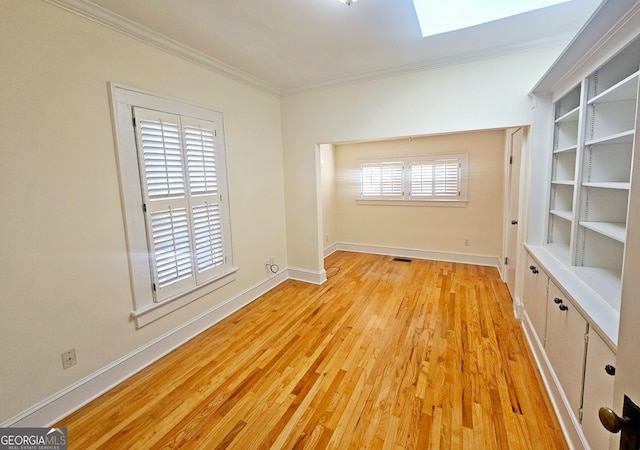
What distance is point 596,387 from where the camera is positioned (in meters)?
1.33

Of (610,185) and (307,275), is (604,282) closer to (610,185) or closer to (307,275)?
(610,185)

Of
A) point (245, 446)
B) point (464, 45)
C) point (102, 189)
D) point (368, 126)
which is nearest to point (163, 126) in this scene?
point (102, 189)

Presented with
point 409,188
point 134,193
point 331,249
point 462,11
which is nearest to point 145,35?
point 134,193

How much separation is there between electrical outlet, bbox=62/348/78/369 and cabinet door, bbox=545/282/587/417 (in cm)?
307

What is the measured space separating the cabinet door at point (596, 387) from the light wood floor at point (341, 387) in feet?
0.99

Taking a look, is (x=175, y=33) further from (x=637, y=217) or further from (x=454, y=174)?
(x=454, y=174)

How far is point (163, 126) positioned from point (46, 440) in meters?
2.27

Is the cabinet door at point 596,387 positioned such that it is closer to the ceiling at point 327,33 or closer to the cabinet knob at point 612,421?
the cabinet knob at point 612,421

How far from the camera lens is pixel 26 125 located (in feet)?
5.44

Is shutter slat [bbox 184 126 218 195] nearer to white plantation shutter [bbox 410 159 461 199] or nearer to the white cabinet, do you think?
the white cabinet

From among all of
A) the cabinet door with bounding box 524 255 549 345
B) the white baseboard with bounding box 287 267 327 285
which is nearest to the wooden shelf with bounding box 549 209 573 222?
the cabinet door with bounding box 524 255 549 345

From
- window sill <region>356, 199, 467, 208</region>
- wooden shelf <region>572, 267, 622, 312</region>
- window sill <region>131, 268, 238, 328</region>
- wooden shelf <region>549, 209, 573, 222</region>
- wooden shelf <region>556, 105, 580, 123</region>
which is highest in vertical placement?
wooden shelf <region>556, 105, 580, 123</region>

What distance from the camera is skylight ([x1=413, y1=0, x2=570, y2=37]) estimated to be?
6.93 ft

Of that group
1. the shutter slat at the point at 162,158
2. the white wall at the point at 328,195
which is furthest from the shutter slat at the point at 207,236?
the white wall at the point at 328,195
